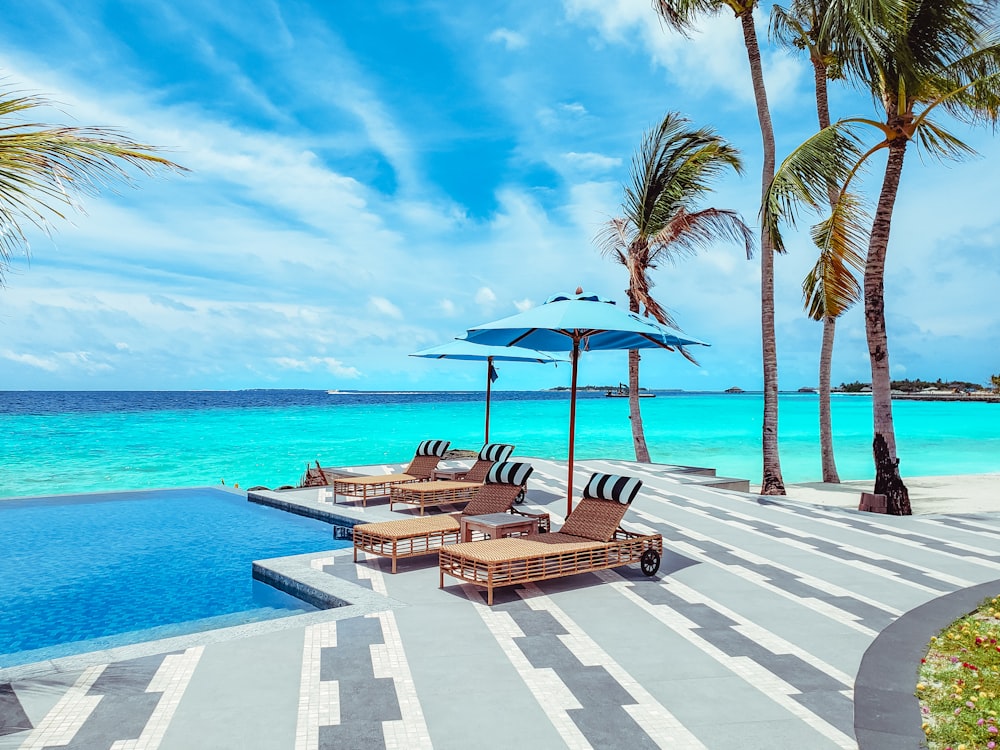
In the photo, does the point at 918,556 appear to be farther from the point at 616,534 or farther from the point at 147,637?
the point at 147,637

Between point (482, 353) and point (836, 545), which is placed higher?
point (482, 353)

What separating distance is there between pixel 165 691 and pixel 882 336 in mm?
10584

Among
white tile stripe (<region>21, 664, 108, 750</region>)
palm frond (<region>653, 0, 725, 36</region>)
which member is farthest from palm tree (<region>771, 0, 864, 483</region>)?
white tile stripe (<region>21, 664, 108, 750</region>)

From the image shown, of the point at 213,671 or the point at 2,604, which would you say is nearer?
the point at 213,671

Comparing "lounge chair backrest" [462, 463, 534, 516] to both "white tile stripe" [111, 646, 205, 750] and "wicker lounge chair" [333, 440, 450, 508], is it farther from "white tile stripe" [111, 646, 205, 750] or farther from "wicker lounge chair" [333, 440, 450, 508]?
"white tile stripe" [111, 646, 205, 750]

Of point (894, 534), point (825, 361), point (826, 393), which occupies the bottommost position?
point (894, 534)

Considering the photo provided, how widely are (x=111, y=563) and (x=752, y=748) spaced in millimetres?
7521

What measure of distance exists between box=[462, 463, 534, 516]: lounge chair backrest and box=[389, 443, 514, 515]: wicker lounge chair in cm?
116

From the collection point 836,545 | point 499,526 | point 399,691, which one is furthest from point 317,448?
point 399,691

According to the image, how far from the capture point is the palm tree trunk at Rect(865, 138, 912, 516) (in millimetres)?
10000

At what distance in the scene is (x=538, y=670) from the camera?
3.99 metres

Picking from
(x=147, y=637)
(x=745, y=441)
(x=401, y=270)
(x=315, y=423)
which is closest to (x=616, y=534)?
(x=147, y=637)

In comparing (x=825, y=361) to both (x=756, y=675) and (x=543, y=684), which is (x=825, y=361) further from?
(x=543, y=684)

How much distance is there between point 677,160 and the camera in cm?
1631
